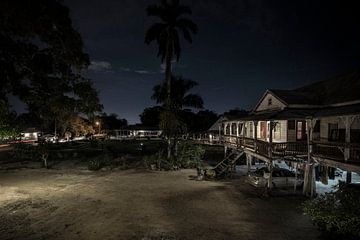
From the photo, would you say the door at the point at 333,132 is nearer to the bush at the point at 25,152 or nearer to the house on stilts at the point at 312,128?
the house on stilts at the point at 312,128

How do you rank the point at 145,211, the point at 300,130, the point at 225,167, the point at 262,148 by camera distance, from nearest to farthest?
the point at 145,211 < the point at 262,148 < the point at 300,130 < the point at 225,167

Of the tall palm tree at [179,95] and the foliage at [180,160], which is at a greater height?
the tall palm tree at [179,95]

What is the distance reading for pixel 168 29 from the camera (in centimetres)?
3647

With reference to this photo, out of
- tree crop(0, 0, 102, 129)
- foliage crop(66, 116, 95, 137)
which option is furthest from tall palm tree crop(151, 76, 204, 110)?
foliage crop(66, 116, 95, 137)

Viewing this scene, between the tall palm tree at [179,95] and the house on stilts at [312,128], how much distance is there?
849 cm

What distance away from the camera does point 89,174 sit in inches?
1166

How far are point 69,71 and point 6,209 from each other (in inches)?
367

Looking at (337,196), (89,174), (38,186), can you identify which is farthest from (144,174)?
(337,196)

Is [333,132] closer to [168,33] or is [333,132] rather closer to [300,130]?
[300,130]

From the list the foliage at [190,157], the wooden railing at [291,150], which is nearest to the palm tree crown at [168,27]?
the foliage at [190,157]

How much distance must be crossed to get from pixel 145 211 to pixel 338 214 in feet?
31.2

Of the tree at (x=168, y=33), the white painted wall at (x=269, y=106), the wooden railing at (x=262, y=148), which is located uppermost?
the tree at (x=168, y=33)

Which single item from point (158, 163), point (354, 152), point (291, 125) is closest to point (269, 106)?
point (291, 125)

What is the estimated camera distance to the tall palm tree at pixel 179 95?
3844 centimetres
